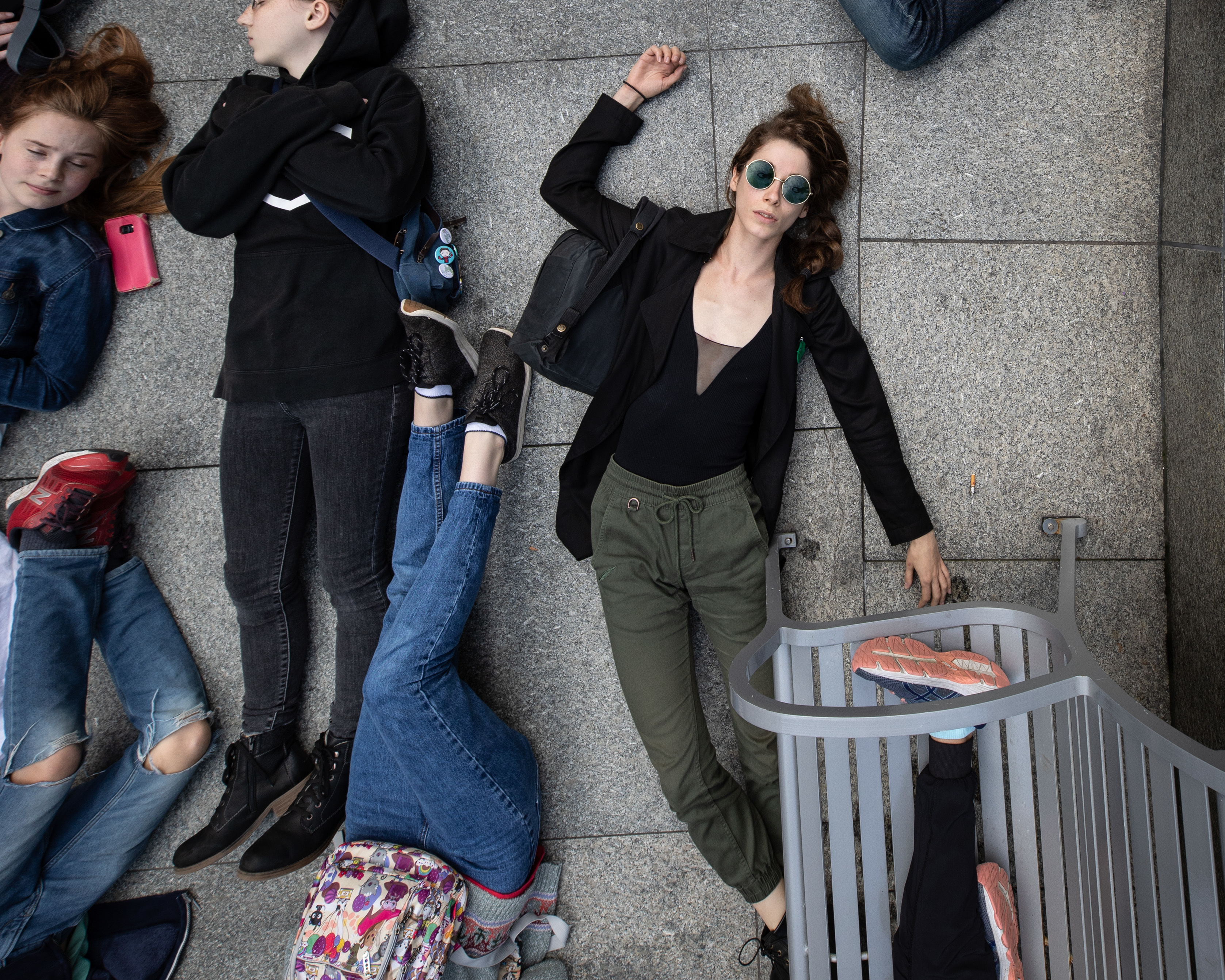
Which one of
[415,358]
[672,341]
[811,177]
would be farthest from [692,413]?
[415,358]

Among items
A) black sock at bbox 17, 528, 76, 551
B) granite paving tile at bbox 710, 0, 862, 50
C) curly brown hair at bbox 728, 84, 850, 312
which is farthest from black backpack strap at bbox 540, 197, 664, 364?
black sock at bbox 17, 528, 76, 551

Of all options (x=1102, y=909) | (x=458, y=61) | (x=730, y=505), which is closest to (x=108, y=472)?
(x=458, y=61)

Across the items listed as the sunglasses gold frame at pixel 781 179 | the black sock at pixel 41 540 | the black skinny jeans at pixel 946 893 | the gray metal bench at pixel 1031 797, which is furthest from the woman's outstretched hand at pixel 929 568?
the black sock at pixel 41 540

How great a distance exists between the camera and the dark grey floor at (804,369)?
2.33 m

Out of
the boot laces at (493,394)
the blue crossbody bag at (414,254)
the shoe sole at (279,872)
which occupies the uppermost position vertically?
the blue crossbody bag at (414,254)

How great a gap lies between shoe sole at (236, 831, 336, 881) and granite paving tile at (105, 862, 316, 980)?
185 mm

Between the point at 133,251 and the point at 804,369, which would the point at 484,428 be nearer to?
the point at 804,369

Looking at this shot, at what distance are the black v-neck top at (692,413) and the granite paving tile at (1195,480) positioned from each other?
1.31 meters

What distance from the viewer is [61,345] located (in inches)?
95.7

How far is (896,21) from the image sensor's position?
2164 mm

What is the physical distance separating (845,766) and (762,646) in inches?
12.6

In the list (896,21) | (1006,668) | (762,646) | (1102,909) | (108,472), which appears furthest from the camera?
(108,472)

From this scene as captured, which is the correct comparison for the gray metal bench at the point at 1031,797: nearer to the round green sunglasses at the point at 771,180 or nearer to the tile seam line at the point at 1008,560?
the tile seam line at the point at 1008,560

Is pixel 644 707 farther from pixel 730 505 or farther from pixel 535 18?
pixel 535 18
